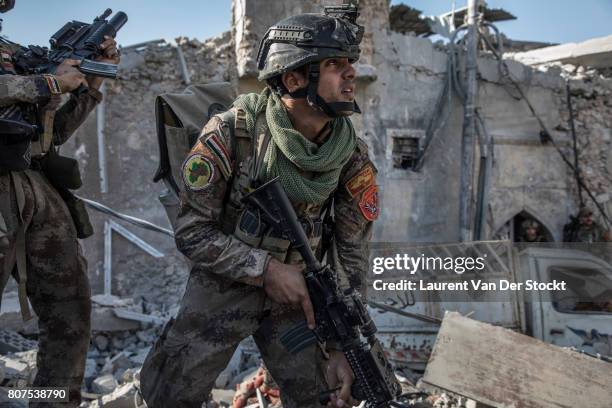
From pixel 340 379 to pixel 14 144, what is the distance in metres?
1.59

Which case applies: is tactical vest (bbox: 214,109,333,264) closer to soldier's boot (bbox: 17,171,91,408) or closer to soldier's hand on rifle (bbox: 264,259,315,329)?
soldier's hand on rifle (bbox: 264,259,315,329)

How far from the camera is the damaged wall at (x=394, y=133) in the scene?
7.78 meters

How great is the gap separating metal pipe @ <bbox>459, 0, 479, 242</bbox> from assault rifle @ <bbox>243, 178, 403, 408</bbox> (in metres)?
7.76

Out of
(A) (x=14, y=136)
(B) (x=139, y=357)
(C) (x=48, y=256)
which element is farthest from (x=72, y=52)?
(B) (x=139, y=357)

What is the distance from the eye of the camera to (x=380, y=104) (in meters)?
9.35

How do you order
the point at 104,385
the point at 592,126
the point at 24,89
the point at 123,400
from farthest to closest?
the point at 592,126 → the point at 104,385 → the point at 123,400 → the point at 24,89

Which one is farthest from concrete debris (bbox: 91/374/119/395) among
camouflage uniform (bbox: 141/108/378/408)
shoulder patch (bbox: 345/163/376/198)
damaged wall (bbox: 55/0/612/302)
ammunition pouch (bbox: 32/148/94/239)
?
damaged wall (bbox: 55/0/612/302)

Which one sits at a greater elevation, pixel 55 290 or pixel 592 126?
pixel 592 126

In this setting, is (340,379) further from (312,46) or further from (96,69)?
(96,69)

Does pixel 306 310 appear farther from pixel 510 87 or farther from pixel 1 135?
pixel 510 87

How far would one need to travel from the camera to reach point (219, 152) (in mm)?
2186

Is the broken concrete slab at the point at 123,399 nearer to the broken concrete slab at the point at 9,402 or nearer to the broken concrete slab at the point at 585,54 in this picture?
the broken concrete slab at the point at 9,402

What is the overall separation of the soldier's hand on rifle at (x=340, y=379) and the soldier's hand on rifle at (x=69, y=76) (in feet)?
5.19

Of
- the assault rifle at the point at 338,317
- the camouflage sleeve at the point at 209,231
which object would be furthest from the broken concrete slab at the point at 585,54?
the camouflage sleeve at the point at 209,231
